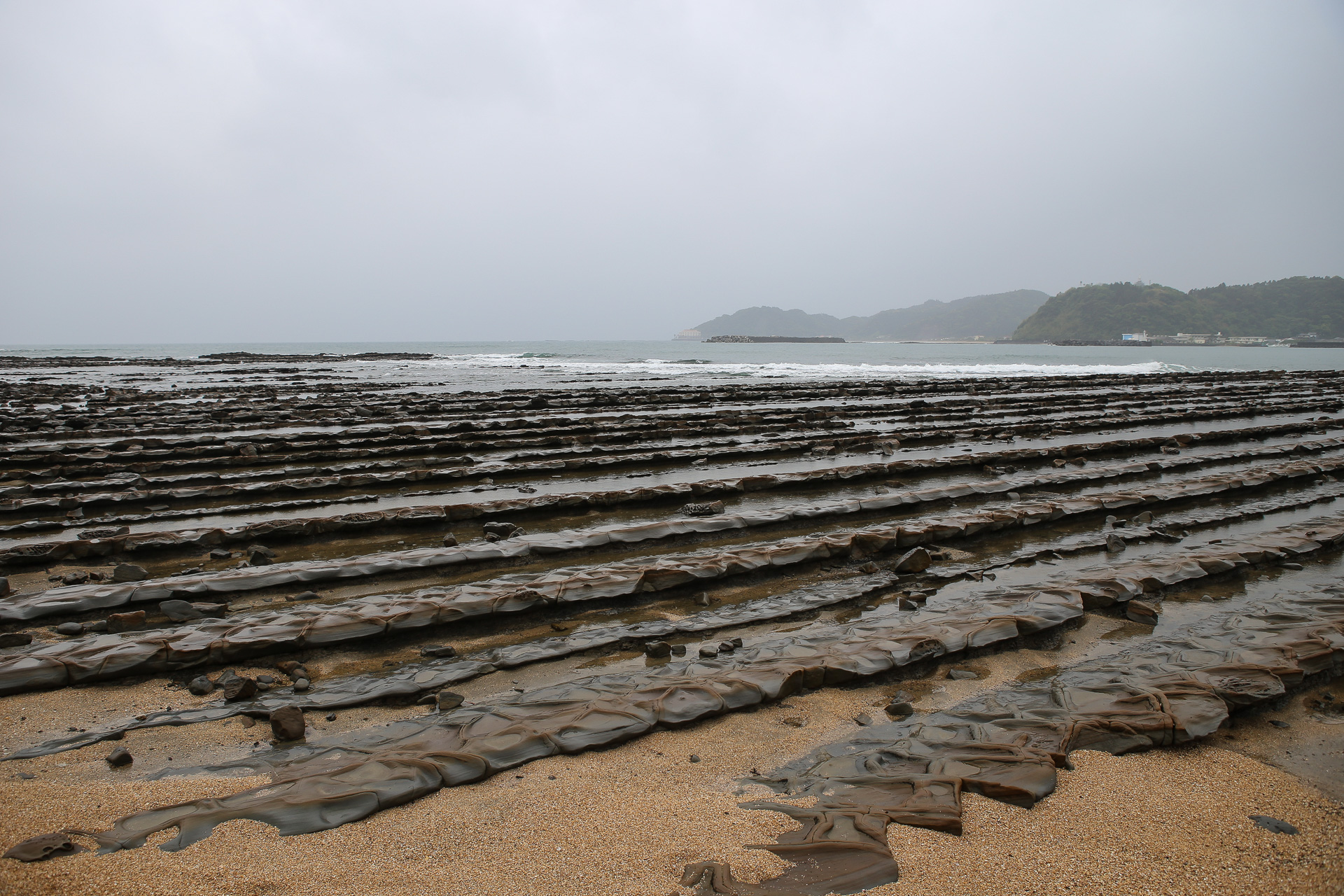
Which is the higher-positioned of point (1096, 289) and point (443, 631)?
point (1096, 289)

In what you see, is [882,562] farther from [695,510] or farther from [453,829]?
[453,829]

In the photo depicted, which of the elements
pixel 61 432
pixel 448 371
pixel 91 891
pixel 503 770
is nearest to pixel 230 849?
pixel 91 891

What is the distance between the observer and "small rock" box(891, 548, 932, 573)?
5.77 meters

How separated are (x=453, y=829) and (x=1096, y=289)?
195324mm

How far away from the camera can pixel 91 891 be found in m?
2.05

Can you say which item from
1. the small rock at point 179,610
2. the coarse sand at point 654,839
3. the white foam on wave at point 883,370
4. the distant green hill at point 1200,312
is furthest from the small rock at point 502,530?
the distant green hill at point 1200,312

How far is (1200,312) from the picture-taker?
482 feet

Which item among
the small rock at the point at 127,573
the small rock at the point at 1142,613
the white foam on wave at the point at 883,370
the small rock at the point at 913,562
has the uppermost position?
the white foam on wave at the point at 883,370

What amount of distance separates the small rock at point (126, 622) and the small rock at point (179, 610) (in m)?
0.16

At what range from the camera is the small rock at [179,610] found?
4.64m

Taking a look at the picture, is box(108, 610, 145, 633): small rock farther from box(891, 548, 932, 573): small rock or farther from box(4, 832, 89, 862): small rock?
box(891, 548, 932, 573): small rock

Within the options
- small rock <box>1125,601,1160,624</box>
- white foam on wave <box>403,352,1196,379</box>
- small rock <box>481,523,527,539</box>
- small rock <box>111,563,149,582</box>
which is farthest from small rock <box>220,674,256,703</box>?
white foam on wave <box>403,352,1196,379</box>

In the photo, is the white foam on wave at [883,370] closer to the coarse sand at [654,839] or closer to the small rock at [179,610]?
the small rock at [179,610]

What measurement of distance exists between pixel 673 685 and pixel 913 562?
312 centimetres
